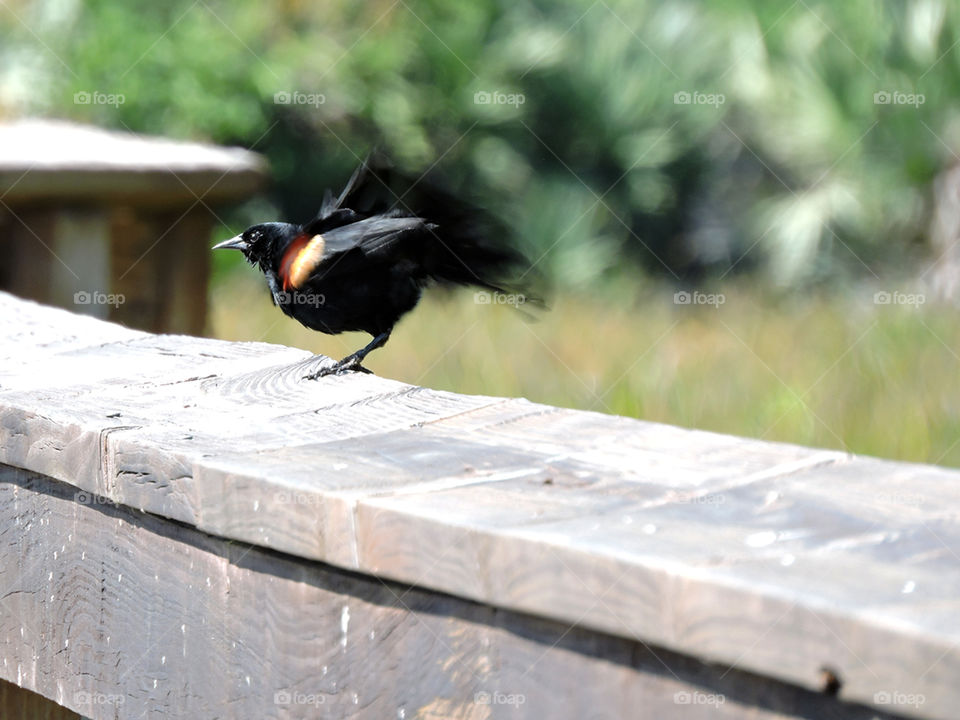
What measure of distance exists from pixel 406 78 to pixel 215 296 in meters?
2.73

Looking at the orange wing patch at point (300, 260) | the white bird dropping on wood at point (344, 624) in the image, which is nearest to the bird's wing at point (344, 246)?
the orange wing patch at point (300, 260)

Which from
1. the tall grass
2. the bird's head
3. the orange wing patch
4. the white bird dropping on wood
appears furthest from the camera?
the tall grass

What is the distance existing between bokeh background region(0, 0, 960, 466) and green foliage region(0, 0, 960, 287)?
20mm

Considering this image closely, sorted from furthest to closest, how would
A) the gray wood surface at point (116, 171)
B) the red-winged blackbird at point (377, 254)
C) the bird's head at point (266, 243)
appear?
the gray wood surface at point (116, 171)
the bird's head at point (266, 243)
the red-winged blackbird at point (377, 254)

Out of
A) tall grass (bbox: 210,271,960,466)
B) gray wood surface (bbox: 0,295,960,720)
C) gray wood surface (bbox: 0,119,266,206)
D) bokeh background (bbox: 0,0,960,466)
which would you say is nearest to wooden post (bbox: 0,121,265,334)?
gray wood surface (bbox: 0,119,266,206)

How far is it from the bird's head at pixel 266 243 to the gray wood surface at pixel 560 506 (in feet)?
3.08

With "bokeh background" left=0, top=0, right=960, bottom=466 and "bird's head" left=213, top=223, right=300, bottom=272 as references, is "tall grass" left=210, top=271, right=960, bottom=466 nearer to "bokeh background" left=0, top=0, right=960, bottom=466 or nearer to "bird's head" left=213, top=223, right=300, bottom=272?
"bokeh background" left=0, top=0, right=960, bottom=466

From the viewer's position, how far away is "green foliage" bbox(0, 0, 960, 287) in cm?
845

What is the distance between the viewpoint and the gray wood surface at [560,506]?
96 cm

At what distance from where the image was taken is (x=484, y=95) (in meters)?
10.0

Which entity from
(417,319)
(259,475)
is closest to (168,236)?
(417,319)

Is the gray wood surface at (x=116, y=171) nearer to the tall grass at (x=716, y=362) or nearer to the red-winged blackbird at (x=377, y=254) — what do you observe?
the tall grass at (x=716, y=362)

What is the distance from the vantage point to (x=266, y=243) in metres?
2.96

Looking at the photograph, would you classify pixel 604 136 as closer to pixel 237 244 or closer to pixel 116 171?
pixel 116 171
